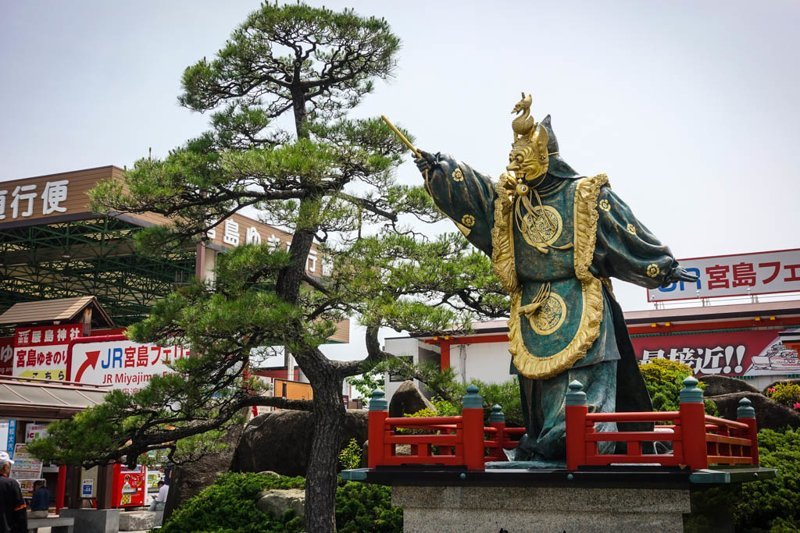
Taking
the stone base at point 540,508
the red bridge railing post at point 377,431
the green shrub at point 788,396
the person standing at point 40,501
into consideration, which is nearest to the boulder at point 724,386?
the green shrub at point 788,396

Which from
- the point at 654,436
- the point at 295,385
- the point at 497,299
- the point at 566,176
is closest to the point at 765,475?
the point at 654,436

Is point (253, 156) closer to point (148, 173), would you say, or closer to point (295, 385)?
point (148, 173)

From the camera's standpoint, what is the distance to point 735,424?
745 centimetres

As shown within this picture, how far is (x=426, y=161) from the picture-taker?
303 inches

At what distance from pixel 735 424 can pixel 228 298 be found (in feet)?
19.7

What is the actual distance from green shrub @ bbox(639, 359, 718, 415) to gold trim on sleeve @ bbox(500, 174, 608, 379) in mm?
4653

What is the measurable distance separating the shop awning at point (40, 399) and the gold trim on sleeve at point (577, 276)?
905cm

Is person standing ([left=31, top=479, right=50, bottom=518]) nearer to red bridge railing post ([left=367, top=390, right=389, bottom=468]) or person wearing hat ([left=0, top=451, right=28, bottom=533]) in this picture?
person wearing hat ([left=0, top=451, right=28, bottom=533])

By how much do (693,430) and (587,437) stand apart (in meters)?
0.74

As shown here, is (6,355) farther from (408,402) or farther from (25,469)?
(408,402)

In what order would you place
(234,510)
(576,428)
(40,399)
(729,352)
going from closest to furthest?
(576,428) < (234,510) < (40,399) < (729,352)

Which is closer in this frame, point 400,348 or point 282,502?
point 282,502

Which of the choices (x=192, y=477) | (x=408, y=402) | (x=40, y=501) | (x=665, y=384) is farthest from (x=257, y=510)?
(x=665, y=384)

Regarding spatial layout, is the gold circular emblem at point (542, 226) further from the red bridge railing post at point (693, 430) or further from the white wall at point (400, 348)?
the white wall at point (400, 348)
